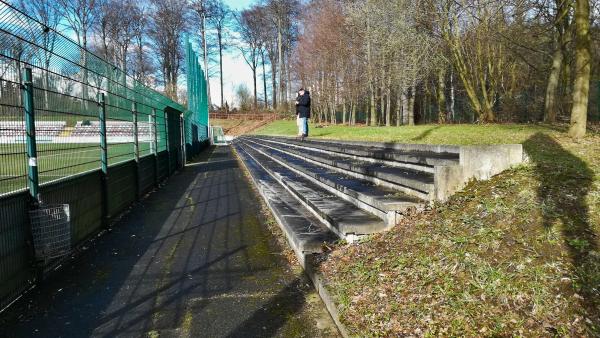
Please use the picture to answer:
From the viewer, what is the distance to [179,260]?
197 inches

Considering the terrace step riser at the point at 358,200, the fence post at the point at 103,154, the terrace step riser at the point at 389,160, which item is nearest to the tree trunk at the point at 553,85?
the terrace step riser at the point at 389,160

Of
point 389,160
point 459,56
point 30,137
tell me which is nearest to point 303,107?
point 459,56

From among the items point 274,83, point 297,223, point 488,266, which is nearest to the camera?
point 488,266

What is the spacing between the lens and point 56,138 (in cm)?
527

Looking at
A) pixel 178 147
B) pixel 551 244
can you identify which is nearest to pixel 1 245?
pixel 551 244

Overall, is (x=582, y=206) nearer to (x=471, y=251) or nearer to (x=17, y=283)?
(x=471, y=251)

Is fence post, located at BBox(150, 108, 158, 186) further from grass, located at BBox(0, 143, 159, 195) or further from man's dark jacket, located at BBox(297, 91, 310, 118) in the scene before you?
man's dark jacket, located at BBox(297, 91, 310, 118)

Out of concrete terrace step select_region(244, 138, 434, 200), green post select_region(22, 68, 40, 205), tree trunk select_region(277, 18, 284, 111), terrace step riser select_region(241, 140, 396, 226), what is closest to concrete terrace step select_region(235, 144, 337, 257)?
terrace step riser select_region(241, 140, 396, 226)

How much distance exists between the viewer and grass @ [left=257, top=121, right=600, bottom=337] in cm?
256

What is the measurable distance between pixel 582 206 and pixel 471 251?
99cm

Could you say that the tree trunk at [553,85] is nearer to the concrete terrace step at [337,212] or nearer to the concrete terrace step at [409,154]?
the concrete terrace step at [409,154]

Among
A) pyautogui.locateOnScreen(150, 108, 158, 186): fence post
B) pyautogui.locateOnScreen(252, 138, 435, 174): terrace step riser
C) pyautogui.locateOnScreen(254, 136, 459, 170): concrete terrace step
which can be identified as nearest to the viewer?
pyautogui.locateOnScreen(254, 136, 459, 170): concrete terrace step

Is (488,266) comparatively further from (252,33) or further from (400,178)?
(252,33)

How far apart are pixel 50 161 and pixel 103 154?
1.80m
